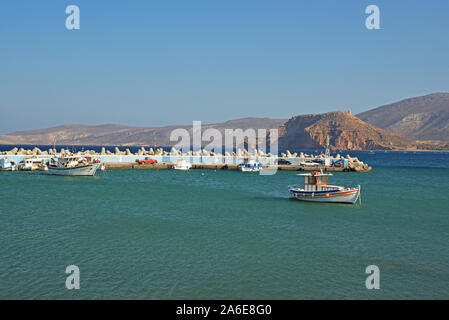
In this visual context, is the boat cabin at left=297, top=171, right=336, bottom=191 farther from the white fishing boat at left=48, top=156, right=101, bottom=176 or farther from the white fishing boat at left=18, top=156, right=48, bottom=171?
the white fishing boat at left=18, top=156, right=48, bottom=171

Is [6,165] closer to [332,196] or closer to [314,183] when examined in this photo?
[314,183]

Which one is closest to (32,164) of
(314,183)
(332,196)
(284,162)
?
(284,162)

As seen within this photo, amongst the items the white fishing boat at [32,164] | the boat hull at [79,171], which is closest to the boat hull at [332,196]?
the boat hull at [79,171]

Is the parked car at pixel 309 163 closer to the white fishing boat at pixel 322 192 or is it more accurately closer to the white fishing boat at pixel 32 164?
the white fishing boat at pixel 322 192

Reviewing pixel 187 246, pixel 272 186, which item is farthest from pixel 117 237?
pixel 272 186

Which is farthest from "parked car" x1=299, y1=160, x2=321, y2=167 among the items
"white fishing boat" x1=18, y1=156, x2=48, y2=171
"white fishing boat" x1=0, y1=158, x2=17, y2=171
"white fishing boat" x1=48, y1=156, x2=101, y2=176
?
"white fishing boat" x1=0, y1=158, x2=17, y2=171
